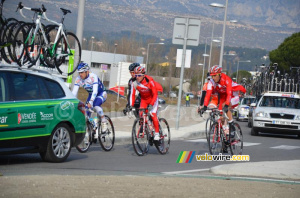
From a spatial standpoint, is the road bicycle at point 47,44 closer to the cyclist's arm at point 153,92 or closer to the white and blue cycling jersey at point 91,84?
the white and blue cycling jersey at point 91,84

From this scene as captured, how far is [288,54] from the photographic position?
292ft

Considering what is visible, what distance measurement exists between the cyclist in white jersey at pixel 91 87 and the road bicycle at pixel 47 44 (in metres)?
0.35

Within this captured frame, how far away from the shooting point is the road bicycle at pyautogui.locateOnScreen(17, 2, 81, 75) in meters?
13.0

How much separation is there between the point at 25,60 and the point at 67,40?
151 centimetres

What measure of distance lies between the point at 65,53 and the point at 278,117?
38.1ft

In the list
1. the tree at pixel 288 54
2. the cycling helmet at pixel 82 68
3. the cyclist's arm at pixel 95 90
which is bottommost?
the cyclist's arm at pixel 95 90

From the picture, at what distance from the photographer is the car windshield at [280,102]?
2445 cm

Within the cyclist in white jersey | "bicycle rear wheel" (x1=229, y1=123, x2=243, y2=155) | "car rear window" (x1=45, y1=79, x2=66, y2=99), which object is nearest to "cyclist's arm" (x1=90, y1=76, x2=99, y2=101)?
the cyclist in white jersey

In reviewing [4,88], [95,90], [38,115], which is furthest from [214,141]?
[4,88]

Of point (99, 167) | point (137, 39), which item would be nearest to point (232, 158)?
point (99, 167)

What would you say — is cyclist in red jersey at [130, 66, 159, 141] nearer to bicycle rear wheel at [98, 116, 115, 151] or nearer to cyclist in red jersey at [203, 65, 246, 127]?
bicycle rear wheel at [98, 116, 115, 151]

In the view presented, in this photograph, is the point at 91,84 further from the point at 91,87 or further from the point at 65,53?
the point at 65,53

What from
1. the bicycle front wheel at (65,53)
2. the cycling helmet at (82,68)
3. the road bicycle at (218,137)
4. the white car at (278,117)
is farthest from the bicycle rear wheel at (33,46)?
the white car at (278,117)

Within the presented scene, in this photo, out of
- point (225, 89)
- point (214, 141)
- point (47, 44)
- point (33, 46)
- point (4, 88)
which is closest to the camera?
point (4, 88)
